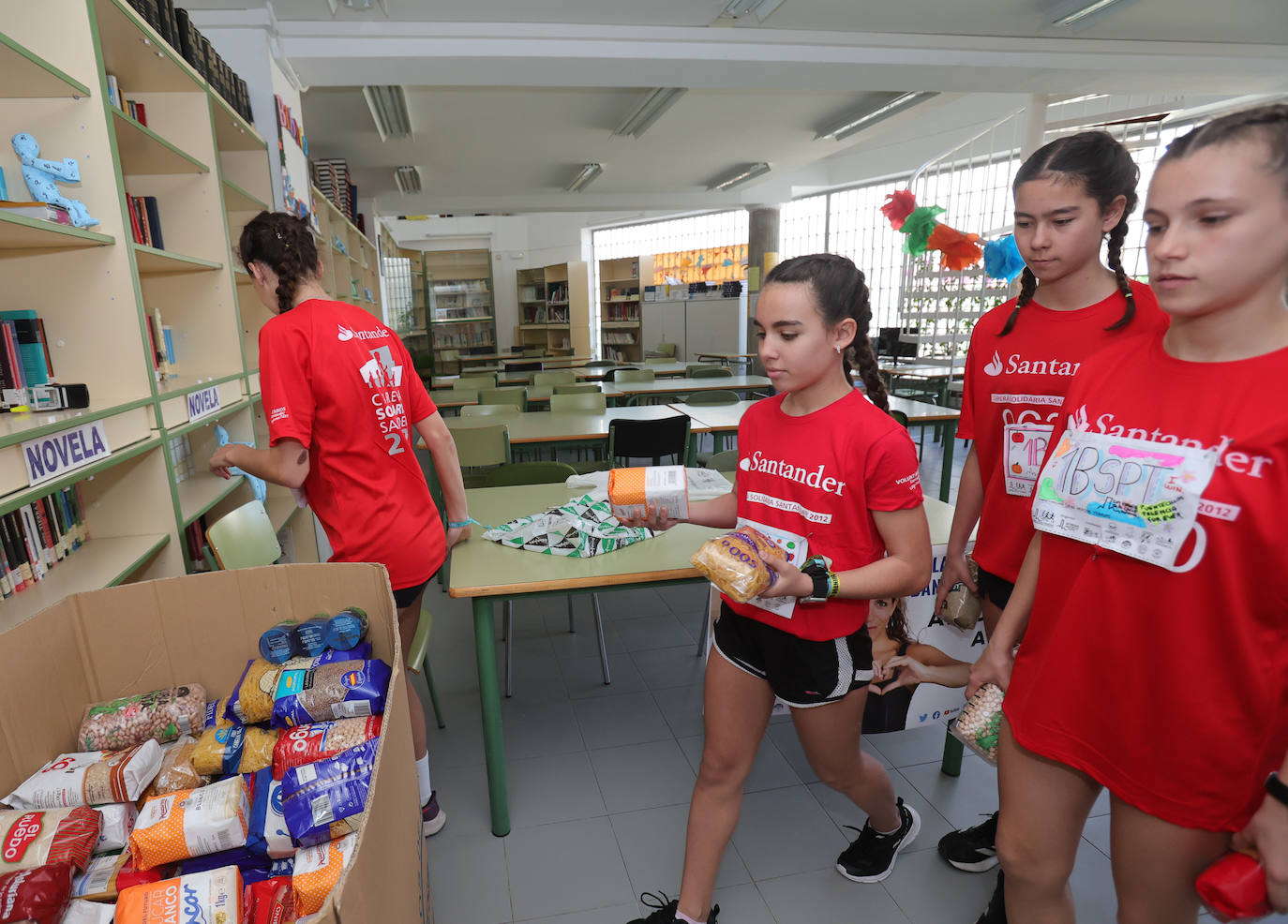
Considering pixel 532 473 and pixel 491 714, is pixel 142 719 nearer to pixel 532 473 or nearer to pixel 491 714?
pixel 491 714

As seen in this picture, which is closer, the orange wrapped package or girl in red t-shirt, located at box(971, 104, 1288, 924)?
girl in red t-shirt, located at box(971, 104, 1288, 924)

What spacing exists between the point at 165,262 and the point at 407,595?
5.21ft

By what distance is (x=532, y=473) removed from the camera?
313 cm

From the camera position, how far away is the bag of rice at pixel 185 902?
77cm

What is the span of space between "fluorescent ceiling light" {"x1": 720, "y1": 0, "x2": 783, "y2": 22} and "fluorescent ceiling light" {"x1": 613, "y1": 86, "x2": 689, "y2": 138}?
3.65 ft

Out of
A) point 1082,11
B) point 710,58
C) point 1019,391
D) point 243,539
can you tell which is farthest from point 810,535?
point 1082,11

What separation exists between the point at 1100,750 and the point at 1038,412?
72 centimetres

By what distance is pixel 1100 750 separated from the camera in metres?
1.01

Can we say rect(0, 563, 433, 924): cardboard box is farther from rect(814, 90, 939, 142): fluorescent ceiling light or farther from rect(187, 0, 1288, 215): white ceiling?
rect(814, 90, 939, 142): fluorescent ceiling light

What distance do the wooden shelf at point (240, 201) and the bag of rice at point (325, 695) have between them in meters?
2.77

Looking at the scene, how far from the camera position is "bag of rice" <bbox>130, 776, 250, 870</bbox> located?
913 mm

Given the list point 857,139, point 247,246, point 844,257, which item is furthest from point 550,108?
point 844,257

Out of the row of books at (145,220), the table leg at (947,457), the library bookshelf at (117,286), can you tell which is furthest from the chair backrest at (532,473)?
the table leg at (947,457)

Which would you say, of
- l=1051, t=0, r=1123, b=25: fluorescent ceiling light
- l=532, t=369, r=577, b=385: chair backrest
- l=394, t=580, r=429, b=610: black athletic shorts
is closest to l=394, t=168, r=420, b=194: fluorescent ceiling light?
l=532, t=369, r=577, b=385: chair backrest
